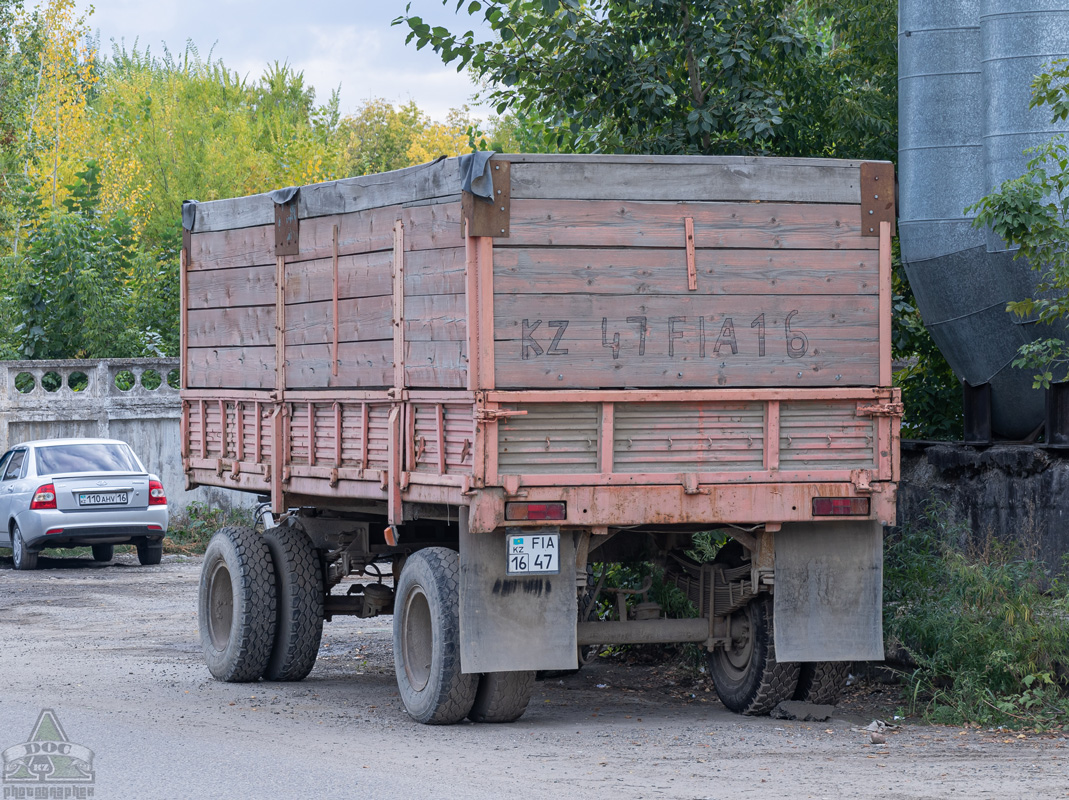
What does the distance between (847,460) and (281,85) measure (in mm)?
→ 40918

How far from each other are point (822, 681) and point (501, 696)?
1933 millimetres

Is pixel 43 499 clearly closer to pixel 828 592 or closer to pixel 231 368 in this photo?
pixel 231 368

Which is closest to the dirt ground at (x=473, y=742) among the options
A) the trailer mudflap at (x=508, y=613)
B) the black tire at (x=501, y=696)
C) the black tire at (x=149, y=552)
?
the black tire at (x=501, y=696)

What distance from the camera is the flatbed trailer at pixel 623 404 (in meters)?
8.25

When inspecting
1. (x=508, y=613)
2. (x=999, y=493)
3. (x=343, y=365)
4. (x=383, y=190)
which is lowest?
(x=508, y=613)

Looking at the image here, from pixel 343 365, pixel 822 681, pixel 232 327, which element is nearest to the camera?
pixel 822 681

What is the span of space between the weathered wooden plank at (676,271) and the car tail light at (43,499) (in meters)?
12.6

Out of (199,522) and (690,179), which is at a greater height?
(690,179)

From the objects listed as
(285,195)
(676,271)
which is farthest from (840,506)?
(285,195)

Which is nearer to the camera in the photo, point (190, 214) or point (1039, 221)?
point (1039, 221)

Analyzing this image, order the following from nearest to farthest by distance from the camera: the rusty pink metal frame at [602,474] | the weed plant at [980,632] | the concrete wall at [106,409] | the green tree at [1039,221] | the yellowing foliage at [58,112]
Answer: the rusty pink metal frame at [602,474]
the weed plant at [980,632]
the green tree at [1039,221]
the concrete wall at [106,409]
the yellowing foliage at [58,112]

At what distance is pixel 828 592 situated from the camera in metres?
8.73

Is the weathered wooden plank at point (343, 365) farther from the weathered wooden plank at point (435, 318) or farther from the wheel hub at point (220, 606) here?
the wheel hub at point (220, 606)

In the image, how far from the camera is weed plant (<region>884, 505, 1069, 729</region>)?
8828mm
